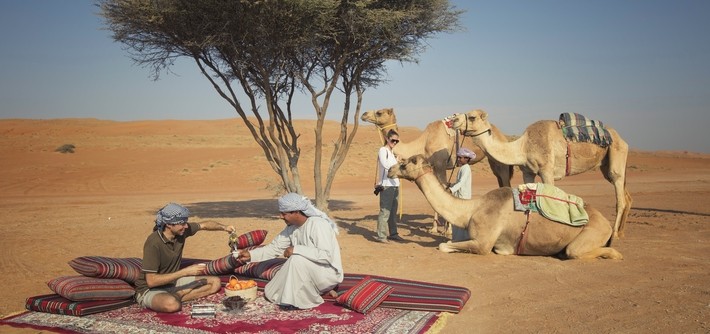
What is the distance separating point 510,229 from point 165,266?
5049mm

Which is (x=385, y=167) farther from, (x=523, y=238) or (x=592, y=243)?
(x=592, y=243)


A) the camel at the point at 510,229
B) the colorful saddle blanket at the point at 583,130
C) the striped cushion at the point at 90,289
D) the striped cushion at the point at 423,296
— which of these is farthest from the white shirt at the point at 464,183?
the striped cushion at the point at 90,289

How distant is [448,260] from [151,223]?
8.32 m

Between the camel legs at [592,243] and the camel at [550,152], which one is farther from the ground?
the camel at [550,152]

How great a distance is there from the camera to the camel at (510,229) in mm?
8516

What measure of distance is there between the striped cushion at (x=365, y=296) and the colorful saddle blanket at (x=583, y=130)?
239 inches

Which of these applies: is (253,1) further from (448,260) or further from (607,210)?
(607,210)

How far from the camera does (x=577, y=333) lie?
5.57 m

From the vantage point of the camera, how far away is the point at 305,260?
245 inches

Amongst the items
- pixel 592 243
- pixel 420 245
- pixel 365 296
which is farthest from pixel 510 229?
pixel 365 296

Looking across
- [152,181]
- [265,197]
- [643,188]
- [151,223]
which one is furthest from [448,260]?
[152,181]

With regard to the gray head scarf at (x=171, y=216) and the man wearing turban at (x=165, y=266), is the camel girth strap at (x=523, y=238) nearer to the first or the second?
the man wearing turban at (x=165, y=266)

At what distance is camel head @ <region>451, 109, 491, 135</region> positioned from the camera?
1123cm

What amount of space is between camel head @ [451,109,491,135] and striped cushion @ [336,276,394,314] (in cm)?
548
